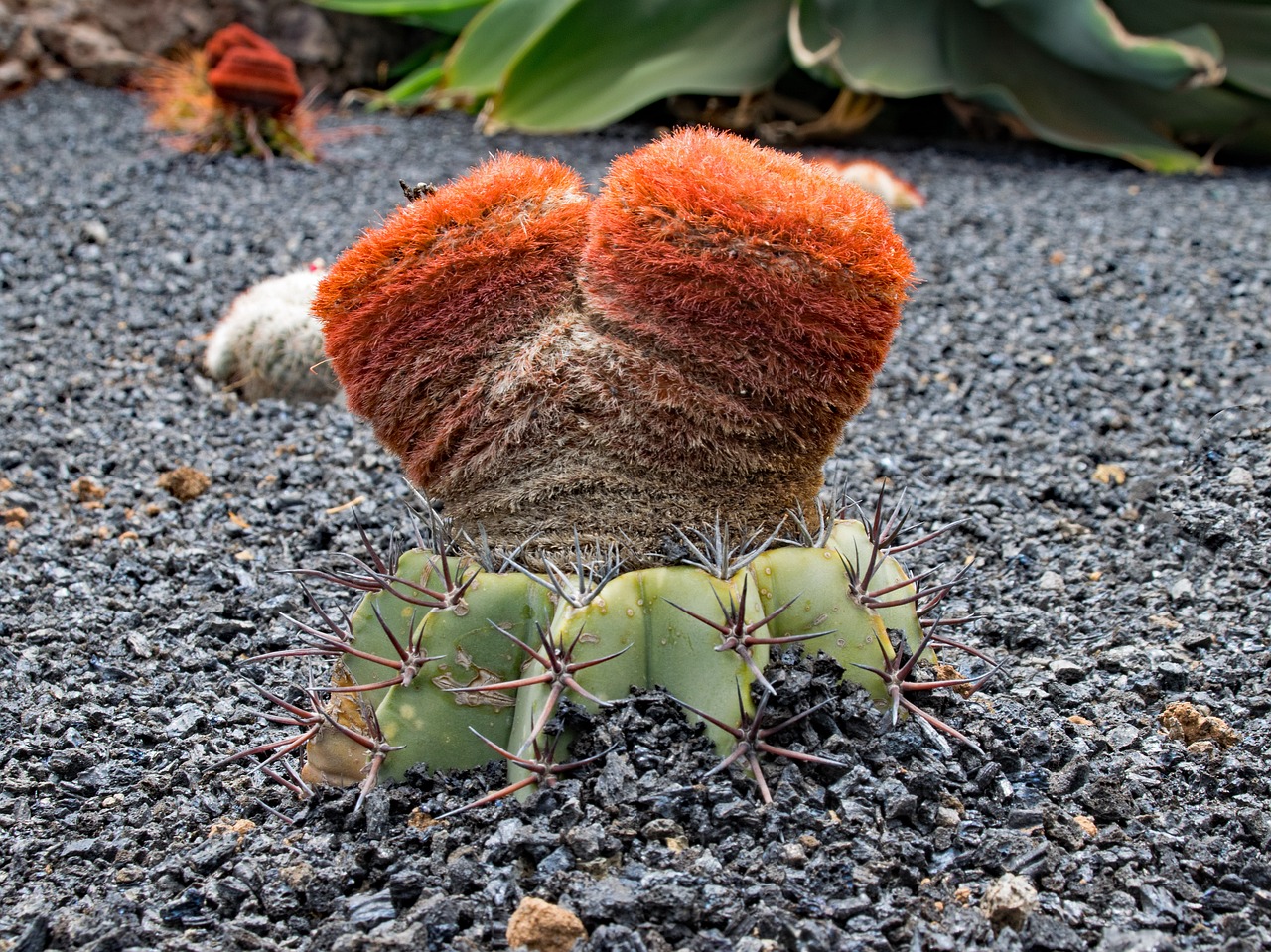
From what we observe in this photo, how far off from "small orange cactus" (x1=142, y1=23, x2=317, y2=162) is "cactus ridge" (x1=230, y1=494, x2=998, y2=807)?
5341 millimetres

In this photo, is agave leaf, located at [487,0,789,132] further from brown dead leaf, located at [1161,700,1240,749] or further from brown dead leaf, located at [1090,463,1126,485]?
brown dead leaf, located at [1161,700,1240,749]

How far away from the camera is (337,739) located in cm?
217

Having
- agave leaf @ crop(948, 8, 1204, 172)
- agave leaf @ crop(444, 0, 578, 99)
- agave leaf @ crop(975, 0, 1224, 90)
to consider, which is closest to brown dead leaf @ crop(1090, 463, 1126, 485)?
agave leaf @ crop(975, 0, 1224, 90)

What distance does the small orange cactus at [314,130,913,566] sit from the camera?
1.99 metres

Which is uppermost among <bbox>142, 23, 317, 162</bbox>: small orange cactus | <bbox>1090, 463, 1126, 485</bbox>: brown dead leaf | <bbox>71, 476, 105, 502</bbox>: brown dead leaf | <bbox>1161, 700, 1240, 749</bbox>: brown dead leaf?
<bbox>142, 23, 317, 162</bbox>: small orange cactus

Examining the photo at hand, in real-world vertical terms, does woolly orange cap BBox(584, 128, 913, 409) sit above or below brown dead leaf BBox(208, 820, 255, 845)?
above

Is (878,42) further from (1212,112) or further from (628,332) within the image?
(628,332)

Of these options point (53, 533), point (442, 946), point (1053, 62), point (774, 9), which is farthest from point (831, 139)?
point (442, 946)

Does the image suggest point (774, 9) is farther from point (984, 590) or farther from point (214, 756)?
point (214, 756)

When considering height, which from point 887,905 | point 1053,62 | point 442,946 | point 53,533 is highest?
point 1053,62

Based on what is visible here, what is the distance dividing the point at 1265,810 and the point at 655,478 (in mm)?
1230

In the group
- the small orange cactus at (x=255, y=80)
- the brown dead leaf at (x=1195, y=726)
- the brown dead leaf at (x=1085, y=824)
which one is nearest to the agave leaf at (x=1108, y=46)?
the small orange cactus at (x=255, y=80)

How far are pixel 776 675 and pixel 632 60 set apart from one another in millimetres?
5443

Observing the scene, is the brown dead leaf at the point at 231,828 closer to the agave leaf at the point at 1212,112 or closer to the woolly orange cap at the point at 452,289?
the woolly orange cap at the point at 452,289
